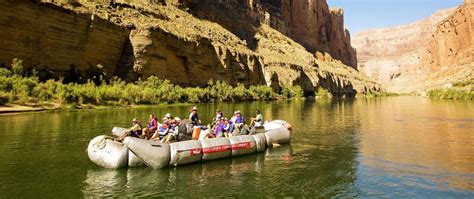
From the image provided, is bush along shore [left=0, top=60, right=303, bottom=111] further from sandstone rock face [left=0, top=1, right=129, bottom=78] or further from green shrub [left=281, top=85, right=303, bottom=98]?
green shrub [left=281, top=85, right=303, bottom=98]

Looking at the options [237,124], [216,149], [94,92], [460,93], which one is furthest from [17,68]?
[460,93]

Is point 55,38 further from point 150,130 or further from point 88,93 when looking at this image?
point 150,130

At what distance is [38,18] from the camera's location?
181ft

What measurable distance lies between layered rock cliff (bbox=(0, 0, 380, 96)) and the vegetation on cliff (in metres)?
4.00

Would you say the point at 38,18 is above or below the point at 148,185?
above

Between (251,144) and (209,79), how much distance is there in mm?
74618

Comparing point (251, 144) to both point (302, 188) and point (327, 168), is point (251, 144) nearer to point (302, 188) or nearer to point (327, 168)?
point (327, 168)

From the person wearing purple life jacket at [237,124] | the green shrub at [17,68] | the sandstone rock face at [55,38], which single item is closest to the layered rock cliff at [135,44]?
the sandstone rock face at [55,38]

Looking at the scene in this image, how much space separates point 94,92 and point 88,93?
139cm

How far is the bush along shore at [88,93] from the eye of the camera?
44688 millimetres

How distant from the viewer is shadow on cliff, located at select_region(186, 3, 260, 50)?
12812 centimetres

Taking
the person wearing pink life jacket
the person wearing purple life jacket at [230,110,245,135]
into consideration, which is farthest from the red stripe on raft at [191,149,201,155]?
the person wearing purple life jacket at [230,110,245,135]

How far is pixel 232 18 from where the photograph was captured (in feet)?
488

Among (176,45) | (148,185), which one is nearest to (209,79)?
(176,45)
